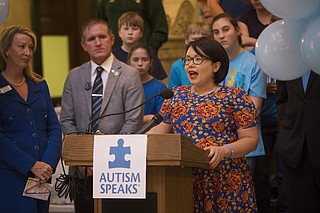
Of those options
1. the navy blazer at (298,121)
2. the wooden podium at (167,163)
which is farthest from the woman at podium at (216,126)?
the navy blazer at (298,121)

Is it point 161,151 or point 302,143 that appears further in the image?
point 302,143

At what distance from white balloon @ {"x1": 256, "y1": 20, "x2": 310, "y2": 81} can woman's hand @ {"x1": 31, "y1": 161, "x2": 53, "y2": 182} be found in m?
1.47

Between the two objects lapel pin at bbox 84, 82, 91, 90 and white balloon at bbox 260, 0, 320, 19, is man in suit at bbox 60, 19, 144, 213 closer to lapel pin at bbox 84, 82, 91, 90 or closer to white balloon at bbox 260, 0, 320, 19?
lapel pin at bbox 84, 82, 91, 90

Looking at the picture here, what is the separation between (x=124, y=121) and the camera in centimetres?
477

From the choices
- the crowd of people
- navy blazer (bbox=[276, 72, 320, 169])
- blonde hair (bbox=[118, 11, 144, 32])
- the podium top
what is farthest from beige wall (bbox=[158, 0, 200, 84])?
the podium top

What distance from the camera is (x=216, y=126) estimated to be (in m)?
3.82

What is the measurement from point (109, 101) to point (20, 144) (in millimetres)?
694

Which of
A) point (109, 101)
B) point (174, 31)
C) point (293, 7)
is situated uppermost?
point (174, 31)


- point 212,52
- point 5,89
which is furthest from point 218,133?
point 5,89

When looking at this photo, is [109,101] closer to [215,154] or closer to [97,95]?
[97,95]

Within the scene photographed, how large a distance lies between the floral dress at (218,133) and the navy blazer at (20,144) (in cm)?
99

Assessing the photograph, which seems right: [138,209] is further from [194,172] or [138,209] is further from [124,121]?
[124,121]

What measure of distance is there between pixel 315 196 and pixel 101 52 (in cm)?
167

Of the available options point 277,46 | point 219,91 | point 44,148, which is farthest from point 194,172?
point 44,148
